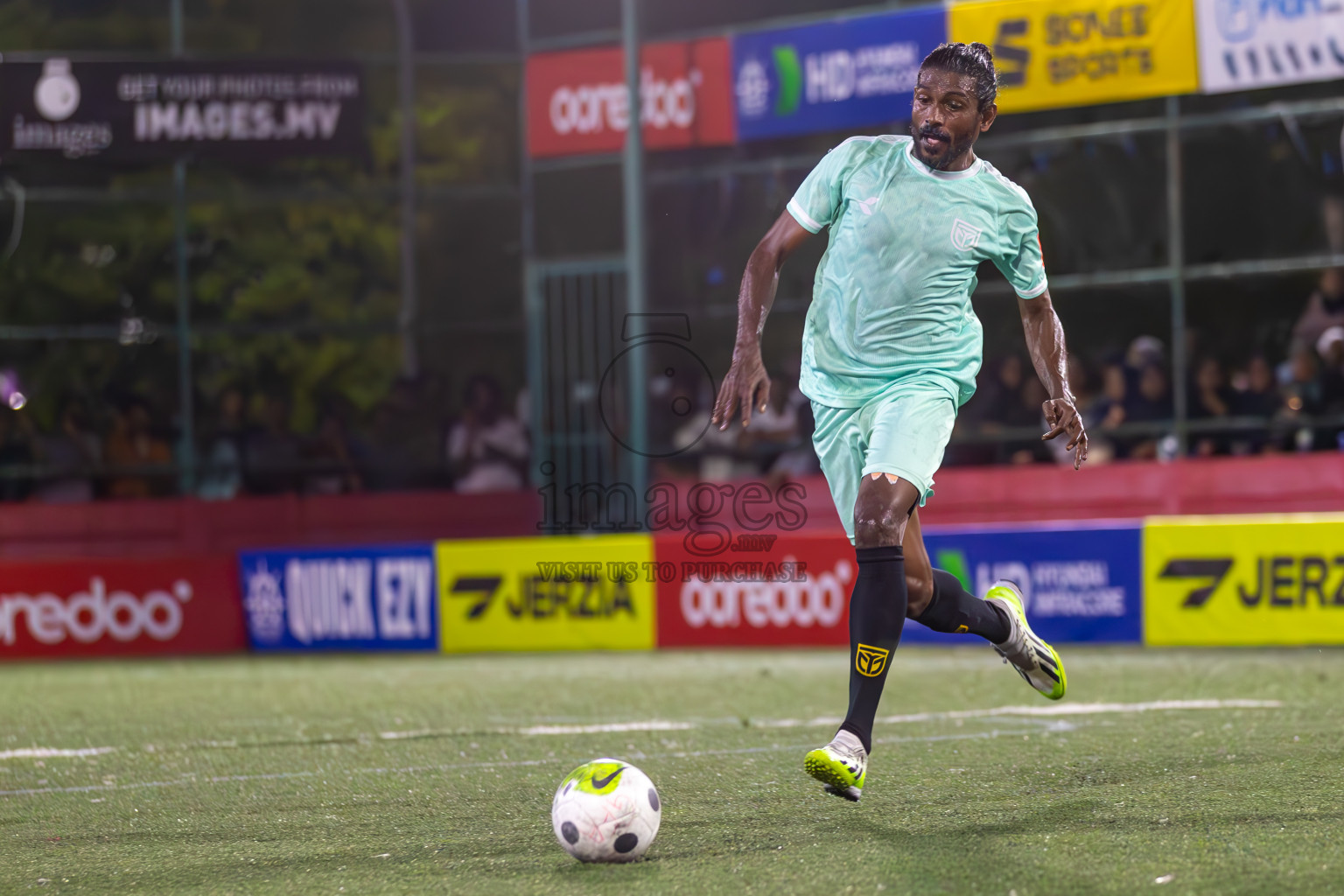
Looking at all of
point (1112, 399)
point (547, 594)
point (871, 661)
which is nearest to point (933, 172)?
point (871, 661)

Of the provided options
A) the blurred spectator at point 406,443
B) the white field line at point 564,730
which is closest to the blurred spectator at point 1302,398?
the white field line at point 564,730

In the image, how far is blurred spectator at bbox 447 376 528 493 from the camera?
15141 millimetres

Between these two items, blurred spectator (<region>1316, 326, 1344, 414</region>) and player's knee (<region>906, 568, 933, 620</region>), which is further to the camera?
blurred spectator (<region>1316, 326, 1344, 414</region>)

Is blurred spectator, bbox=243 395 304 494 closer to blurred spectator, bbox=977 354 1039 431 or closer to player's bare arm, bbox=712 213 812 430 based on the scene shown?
blurred spectator, bbox=977 354 1039 431

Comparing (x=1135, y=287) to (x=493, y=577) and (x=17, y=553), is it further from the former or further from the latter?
(x=17, y=553)

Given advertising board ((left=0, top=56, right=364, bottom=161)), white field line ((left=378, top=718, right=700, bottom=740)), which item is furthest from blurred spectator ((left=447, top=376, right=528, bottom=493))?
white field line ((left=378, top=718, right=700, bottom=740))

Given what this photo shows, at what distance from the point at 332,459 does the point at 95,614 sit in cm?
380

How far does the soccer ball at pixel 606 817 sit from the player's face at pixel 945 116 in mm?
2111

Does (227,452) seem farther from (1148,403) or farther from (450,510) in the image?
(1148,403)

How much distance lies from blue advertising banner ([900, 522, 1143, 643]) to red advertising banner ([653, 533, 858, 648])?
578 mm

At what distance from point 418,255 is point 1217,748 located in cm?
1224

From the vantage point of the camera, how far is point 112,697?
9320mm

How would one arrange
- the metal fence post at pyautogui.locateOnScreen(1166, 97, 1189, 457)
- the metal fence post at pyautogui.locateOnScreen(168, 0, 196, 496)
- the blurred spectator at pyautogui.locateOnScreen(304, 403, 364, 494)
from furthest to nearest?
the metal fence post at pyautogui.locateOnScreen(168, 0, 196, 496) < the blurred spectator at pyautogui.locateOnScreen(304, 403, 364, 494) < the metal fence post at pyautogui.locateOnScreen(1166, 97, 1189, 457)

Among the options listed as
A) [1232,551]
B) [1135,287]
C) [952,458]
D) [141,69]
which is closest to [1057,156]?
[1135,287]
